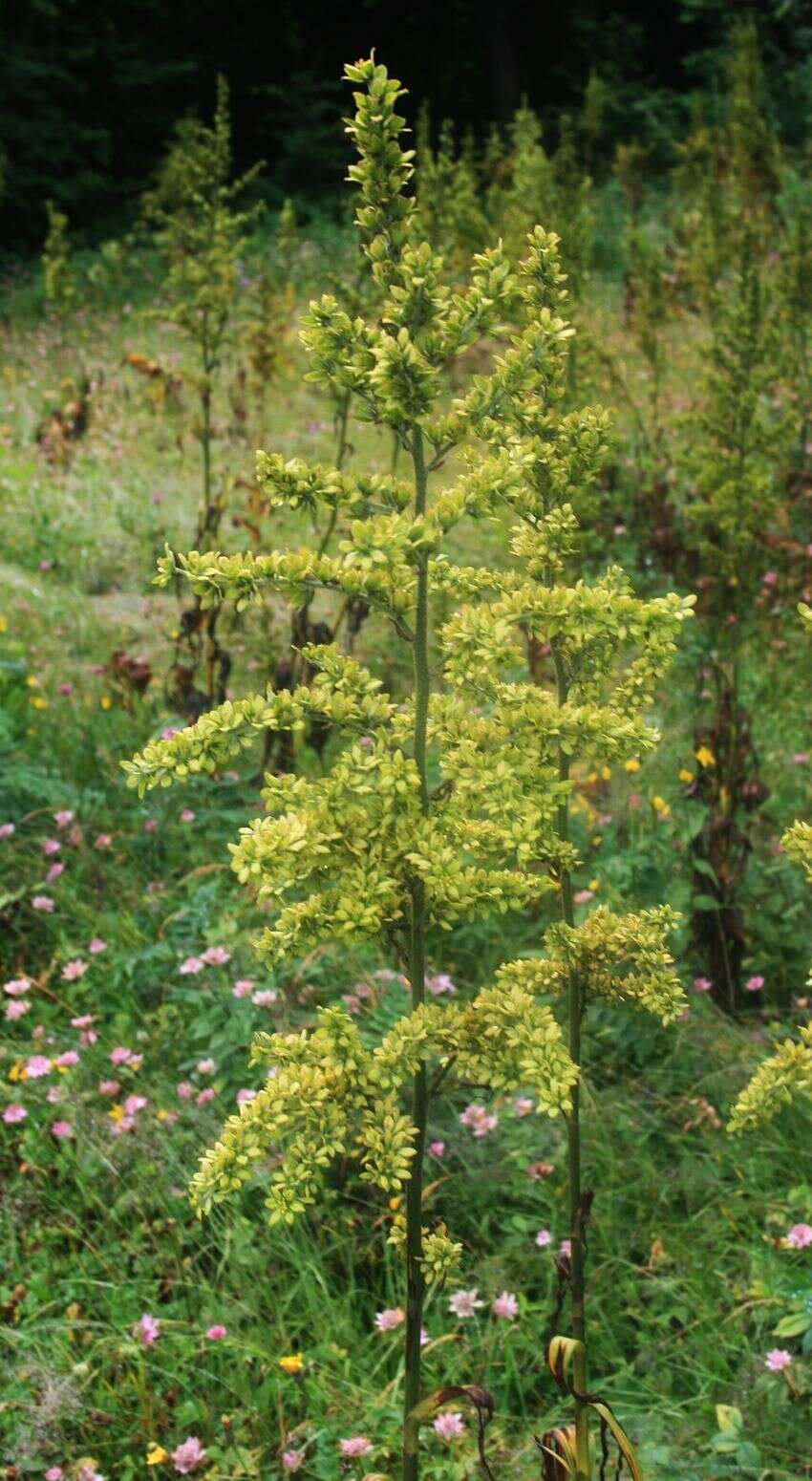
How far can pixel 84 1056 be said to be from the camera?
3463 millimetres

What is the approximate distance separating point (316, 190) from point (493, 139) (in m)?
8.86

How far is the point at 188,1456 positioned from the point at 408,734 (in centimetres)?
144

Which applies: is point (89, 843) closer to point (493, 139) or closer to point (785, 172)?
point (493, 139)

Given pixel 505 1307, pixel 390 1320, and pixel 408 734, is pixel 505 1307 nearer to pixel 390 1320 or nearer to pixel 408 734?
pixel 390 1320

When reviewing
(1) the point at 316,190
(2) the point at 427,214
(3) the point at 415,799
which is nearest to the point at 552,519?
(3) the point at 415,799

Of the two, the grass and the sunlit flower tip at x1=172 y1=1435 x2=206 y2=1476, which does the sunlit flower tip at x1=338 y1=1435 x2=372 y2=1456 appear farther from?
the sunlit flower tip at x1=172 y1=1435 x2=206 y2=1476

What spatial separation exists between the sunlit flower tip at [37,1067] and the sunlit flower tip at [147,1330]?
2.29ft

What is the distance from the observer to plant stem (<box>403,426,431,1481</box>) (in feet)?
6.08

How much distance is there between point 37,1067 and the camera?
10.9 ft

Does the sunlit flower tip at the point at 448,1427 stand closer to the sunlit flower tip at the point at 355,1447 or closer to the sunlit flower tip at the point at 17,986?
the sunlit flower tip at the point at 355,1447

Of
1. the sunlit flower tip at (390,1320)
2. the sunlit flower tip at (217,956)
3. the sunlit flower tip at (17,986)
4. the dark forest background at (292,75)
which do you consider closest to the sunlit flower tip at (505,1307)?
the sunlit flower tip at (390,1320)

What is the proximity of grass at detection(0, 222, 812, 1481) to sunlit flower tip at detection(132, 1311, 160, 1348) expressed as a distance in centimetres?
2

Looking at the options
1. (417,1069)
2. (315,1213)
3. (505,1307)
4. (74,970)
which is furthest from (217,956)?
(417,1069)

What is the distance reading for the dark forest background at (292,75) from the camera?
16953mm
